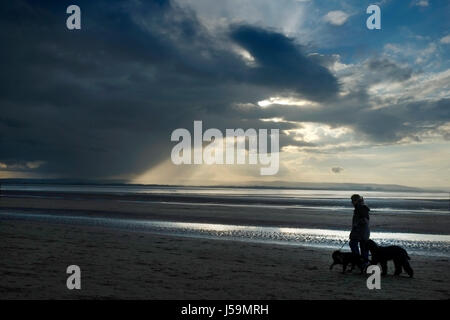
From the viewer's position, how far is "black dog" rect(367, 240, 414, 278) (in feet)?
38.7

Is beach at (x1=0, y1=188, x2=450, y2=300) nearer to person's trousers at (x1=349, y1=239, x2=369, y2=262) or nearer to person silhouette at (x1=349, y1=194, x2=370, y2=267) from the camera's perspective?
person's trousers at (x1=349, y1=239, x2=369, y2=262)

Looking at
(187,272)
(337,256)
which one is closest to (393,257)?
(337,256)

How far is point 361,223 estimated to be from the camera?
1208 cm

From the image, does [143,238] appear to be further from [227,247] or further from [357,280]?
[357,280]

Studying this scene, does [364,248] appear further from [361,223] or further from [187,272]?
[187,272]

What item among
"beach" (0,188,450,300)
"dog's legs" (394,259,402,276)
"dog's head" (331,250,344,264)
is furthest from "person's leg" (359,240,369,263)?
"dog's legs" (394,259,402,276)

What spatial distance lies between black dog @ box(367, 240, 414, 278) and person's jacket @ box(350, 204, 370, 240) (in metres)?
0.34

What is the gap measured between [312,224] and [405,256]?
16408mm

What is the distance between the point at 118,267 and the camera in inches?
489

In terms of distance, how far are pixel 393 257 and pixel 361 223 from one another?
1356 mm

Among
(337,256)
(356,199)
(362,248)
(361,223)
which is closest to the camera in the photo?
(356,199)

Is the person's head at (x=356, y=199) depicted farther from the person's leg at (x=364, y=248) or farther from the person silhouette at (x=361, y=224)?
the person's leg at (x=364, y=248)

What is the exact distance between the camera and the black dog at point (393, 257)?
11.8 meters

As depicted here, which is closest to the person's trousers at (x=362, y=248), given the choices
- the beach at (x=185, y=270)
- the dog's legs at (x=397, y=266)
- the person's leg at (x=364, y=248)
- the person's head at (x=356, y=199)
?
the person's leg at (x=364, y=248)
